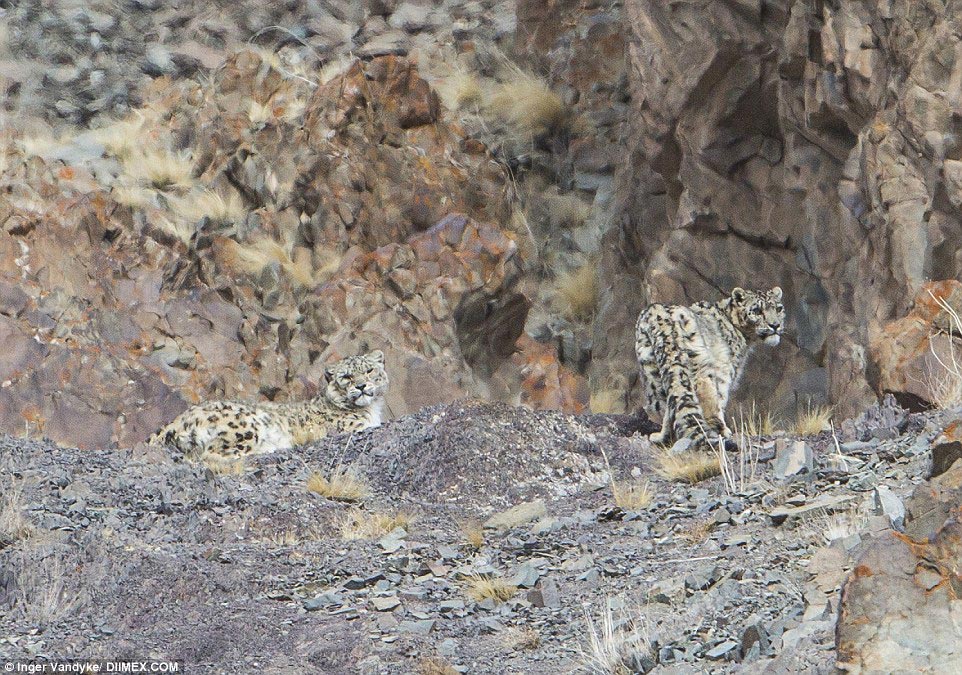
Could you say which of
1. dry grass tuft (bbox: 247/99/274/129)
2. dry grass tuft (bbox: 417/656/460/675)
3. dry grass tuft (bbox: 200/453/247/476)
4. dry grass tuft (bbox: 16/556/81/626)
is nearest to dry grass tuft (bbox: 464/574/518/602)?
dry grass tuft (bbox: 417/656/460/675)

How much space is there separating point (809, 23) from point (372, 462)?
24.9ft

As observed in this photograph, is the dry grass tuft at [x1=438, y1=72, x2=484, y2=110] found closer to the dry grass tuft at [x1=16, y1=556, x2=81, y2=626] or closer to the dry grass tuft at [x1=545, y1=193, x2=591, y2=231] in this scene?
the dry grass tuft at [x1=545, y1=193, x2=591, y2=231]

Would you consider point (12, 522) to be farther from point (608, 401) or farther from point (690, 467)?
point (608, 401)

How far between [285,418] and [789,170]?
6.73m

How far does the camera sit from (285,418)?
15.5 meters

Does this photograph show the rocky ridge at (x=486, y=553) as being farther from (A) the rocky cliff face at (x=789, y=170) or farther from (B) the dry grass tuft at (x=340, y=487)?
(A) the rocky cliff face at (x=789, y=170)

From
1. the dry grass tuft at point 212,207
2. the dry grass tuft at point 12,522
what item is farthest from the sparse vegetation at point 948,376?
the dry grass tuft at point 212,207

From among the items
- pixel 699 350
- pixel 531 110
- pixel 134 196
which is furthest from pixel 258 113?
pixel 699 350

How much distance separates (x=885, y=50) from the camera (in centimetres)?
1552

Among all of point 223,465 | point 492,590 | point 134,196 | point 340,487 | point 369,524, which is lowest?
point 134,196

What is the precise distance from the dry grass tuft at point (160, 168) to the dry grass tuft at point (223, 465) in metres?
8.58

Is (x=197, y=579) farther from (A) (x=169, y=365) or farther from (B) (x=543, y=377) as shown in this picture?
(B) (x=543, y=377)

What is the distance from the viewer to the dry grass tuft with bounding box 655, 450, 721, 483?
38.8 ft

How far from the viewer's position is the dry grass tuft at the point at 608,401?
19.4m
